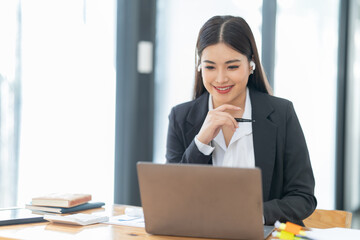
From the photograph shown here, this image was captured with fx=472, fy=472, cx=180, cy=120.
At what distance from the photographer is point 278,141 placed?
1.92m

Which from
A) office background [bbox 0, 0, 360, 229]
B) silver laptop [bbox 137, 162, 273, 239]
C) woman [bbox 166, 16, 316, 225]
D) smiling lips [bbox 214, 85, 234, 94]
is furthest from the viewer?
office background [bbox 0, 0, 360, 229]

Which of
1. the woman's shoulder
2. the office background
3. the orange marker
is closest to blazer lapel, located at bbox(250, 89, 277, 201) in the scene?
the woman's shoulder

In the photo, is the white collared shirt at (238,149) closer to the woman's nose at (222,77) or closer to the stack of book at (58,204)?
the woman's nose at (222,77)

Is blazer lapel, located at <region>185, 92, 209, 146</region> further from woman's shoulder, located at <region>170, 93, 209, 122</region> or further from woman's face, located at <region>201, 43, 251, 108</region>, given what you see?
woman's face, located at <region>201, 43, 251, 108</region>

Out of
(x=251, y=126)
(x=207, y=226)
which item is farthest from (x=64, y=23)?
(x=207, y=226)

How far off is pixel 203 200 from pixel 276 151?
73 centimetres

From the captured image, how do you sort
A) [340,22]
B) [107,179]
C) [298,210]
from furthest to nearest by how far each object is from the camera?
[340,22] < [107,179] < [298,210]

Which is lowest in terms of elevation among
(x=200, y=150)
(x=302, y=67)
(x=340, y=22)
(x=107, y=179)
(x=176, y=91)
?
(x=107, y=179)

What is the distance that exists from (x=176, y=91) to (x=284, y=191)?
2.01 metres

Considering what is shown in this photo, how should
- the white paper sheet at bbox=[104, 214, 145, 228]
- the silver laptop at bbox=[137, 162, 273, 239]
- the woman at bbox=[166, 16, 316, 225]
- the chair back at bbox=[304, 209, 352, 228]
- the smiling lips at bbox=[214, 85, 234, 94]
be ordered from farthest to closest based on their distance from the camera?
the smiling lips at bbox=[214, 85, 234, 94] < the woman at bbox=[166, 16, 316, 225] < the chair back at bbox=[304, 209, 352, 228] < the white paper sheet at bbox=[104, 214, 145, 228] < the silver laptop at bbox=[137, 162, 273, 239]

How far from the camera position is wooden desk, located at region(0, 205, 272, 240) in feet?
4.59

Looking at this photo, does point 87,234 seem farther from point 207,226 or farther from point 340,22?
point 340,22

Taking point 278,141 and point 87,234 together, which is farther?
point 278,141

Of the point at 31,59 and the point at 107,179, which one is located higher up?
the point at 31,59
